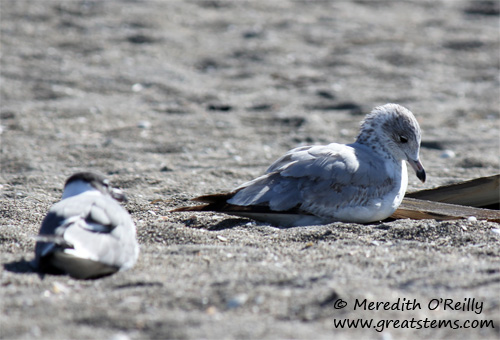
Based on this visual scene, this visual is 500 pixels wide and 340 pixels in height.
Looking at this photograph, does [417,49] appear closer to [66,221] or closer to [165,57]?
[165,57]

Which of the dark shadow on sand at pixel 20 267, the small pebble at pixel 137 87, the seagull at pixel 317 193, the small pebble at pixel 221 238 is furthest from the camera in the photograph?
the small pebble at pixel 137 87

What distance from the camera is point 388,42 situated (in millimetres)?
11016

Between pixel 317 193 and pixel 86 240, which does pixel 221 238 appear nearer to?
pixel 317 193

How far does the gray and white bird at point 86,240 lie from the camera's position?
354cm

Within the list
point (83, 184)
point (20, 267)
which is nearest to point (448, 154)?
point (83, 184)

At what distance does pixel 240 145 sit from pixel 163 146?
2.67 ft

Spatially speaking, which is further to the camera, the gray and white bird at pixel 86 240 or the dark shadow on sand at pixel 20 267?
the dark shadow on sand at pixel 20 267

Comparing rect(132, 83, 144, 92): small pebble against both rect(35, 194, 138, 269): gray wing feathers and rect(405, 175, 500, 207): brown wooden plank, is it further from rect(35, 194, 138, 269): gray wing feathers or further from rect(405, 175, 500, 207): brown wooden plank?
rect(35, 194, 138, 269): gray wing feathers

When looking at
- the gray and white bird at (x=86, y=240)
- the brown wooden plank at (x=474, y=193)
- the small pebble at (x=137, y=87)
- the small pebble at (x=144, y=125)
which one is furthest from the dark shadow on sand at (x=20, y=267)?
the small pebble at (x=137, y=87)

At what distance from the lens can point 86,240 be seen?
3578 millimetres

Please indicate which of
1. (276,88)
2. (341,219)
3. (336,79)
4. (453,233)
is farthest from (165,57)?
(453,233)

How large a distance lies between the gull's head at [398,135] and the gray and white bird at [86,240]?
2.27 m

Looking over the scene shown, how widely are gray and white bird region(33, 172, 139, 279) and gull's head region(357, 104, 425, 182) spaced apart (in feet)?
7.45

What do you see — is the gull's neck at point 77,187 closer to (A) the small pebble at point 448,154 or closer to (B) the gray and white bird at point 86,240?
(B) the gray and white bird at point 86,240
